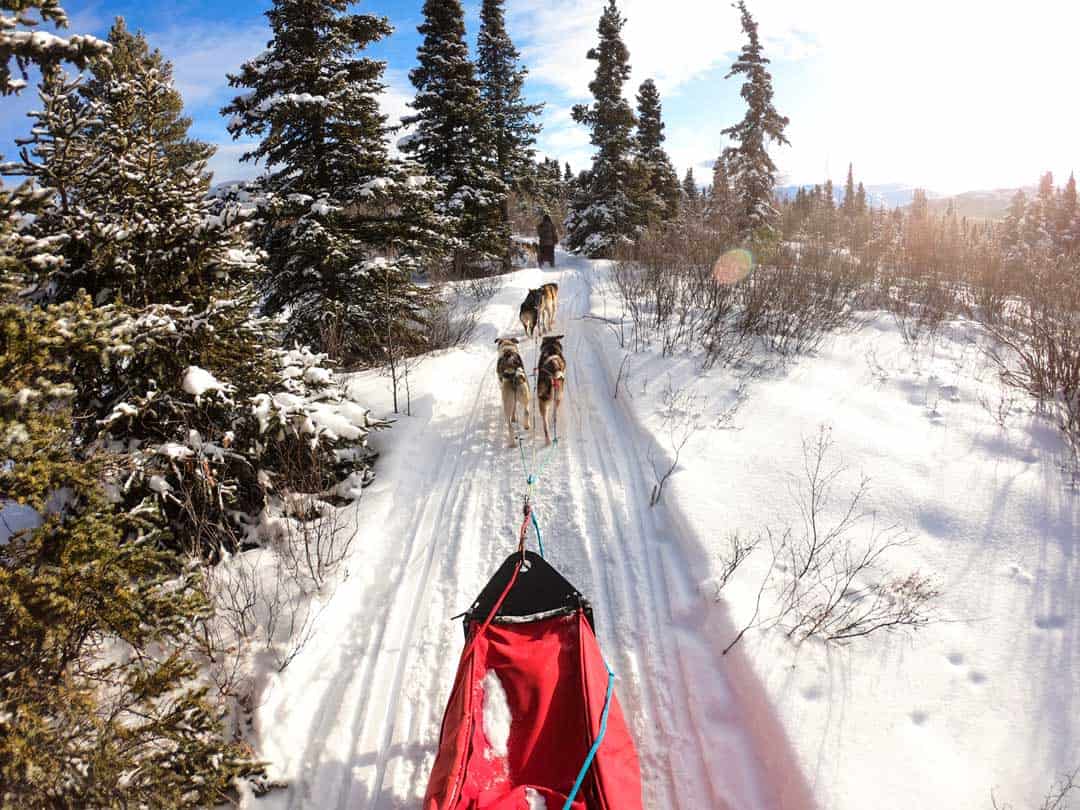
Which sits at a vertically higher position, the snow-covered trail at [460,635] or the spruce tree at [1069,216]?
the spruce tree at [1069,216]

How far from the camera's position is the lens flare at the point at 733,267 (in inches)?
433

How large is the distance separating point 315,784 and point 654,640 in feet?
7.11

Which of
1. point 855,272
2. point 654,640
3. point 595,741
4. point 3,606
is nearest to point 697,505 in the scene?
point 654,640

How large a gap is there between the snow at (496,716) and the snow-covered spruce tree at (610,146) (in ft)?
67.6

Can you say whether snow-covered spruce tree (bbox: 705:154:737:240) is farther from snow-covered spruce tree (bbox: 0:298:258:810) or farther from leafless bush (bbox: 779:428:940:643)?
snow-covered spruce tree (bbox: 0:298:258:810)

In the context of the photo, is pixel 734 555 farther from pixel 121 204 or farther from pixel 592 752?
pixel 121 204

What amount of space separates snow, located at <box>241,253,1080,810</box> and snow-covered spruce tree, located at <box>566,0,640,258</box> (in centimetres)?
1727

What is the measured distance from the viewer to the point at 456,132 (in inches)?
651

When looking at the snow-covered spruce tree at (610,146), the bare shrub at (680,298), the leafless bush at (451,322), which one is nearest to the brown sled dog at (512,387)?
the leafless bush at (451,322)

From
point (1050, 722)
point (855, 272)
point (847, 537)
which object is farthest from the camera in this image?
point (855, 272)

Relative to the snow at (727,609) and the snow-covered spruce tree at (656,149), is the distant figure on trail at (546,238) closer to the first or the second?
the snow-covered spruce tree at (656,149)

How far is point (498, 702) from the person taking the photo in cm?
259

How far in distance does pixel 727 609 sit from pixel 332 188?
325 inches

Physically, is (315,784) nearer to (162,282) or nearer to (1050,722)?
(162,282)
